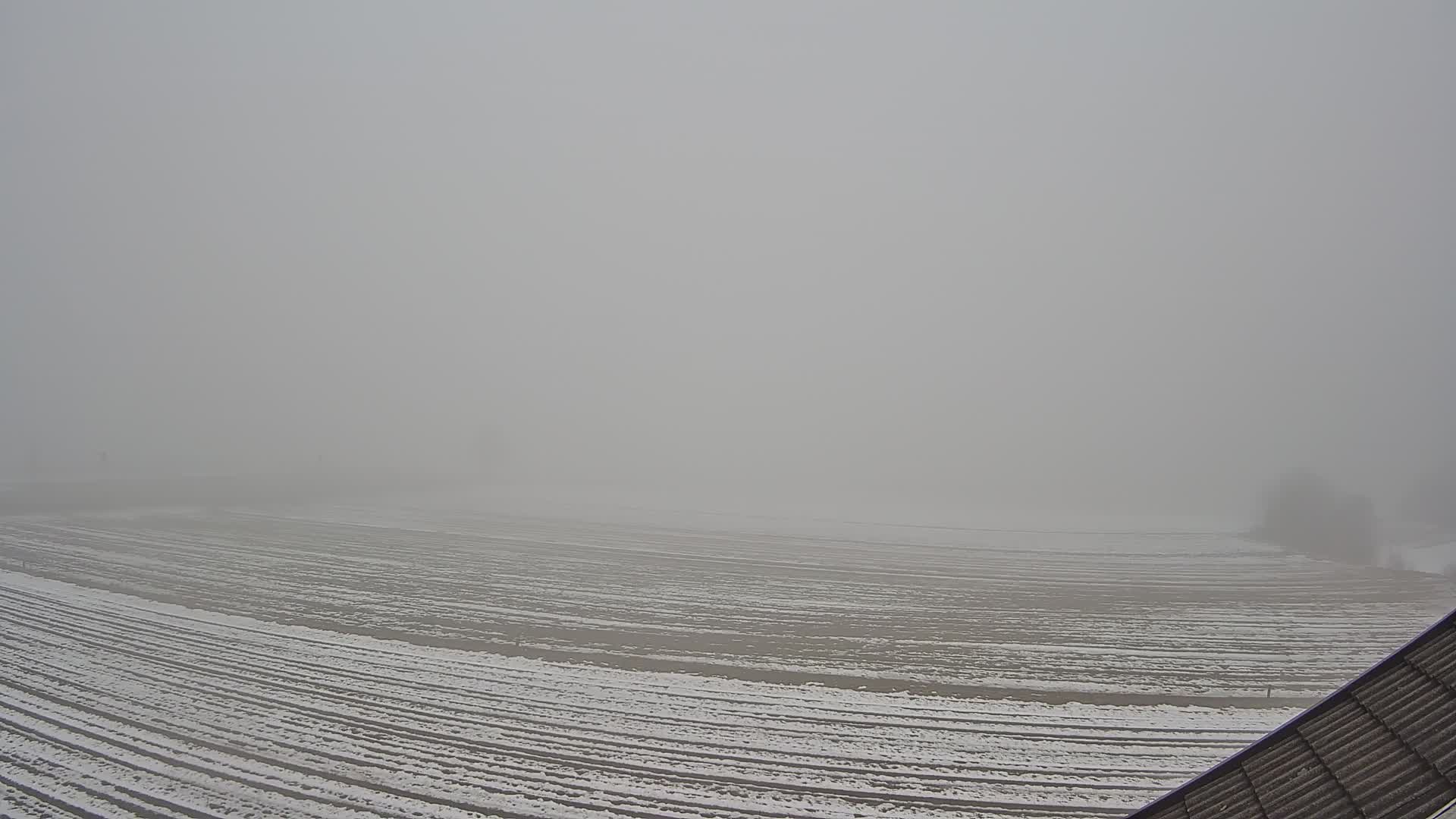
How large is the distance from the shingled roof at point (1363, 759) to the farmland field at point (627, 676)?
6.65 meters

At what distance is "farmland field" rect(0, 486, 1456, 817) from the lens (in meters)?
9.95

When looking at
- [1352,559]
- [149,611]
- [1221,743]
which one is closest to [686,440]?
[1352,559]

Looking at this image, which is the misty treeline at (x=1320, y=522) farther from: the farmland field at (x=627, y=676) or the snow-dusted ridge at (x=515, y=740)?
the snow-dusted ridge at (x=515, y=740)

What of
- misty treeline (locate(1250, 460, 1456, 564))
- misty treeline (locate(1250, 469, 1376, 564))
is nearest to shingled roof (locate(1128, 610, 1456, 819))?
misty treeline (locate(1250, 460, 1456, 564))

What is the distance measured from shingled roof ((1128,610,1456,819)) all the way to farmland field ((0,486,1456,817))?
6.65 metres

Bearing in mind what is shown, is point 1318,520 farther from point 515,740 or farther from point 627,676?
point 515,740

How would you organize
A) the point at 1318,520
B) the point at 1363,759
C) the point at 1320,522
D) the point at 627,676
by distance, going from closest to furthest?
the point at 1363,759 < the point at 627,676 < the point at 1320,522 < the point at 1318,520

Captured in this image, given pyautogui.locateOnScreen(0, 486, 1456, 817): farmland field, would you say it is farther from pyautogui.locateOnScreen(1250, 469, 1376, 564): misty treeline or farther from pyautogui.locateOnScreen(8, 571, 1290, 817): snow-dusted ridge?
pyautogui.locateOnScreen(1250, 469, 1376, 564): misty treeline

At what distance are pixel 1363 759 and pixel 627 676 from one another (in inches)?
528

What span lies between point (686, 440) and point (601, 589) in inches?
3721

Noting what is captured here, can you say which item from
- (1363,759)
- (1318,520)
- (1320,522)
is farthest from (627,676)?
(1318,520)

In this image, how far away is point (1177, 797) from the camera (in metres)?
3.96

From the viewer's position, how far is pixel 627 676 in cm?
1488

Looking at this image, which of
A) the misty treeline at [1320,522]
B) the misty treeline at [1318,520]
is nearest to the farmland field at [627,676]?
the misty treeline at [1318,520]
